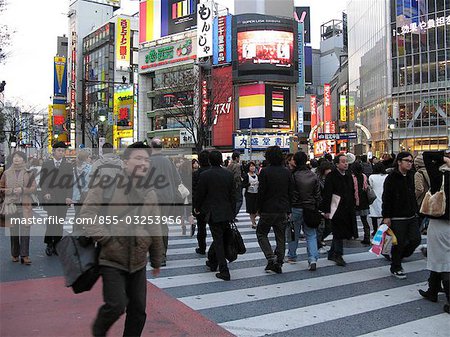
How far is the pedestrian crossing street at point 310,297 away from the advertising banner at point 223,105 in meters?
42.3

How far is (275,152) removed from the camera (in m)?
6.81

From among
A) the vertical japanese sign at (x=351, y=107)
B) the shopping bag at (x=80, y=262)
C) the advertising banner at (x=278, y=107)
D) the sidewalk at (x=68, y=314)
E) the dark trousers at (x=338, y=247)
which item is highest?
the vertical japanese sign at (x=351, y=107)

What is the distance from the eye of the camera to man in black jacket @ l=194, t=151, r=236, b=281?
6.39 meters

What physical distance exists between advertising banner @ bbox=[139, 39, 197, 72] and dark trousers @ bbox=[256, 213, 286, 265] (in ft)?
159

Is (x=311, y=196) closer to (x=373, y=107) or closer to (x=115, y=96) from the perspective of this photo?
(x=373, y=107)

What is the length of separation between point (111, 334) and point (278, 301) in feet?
7.00

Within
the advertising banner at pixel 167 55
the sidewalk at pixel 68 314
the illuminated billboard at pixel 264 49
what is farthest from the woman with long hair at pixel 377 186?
the advertising banner at pixel 167 55

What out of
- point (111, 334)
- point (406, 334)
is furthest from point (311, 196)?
point (111, 334)

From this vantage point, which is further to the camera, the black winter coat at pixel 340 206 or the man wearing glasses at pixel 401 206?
the black winter coat at pixel 340 206

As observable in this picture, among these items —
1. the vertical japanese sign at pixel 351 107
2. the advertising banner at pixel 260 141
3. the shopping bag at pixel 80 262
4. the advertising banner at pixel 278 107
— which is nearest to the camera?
the shopping bag at pixel 80 262

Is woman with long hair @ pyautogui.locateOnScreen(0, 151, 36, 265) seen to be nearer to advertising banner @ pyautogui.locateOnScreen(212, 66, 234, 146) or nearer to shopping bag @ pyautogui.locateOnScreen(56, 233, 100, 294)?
shopping bag @ pyautogui.locateOnScreen(56, 233, 100, 294)

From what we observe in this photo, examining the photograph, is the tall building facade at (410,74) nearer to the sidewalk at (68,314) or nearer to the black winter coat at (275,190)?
the black winter coat at (275,190)

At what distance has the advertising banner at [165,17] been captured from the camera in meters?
55.5

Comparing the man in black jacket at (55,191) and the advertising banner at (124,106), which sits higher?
the advertising banner at (124,106)
